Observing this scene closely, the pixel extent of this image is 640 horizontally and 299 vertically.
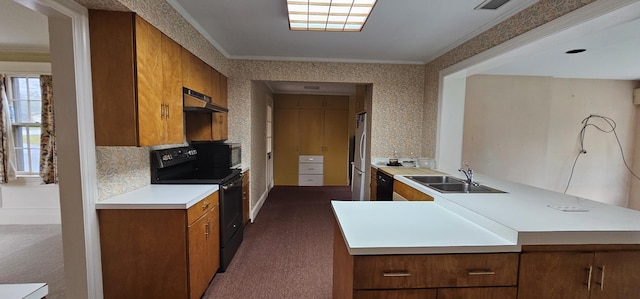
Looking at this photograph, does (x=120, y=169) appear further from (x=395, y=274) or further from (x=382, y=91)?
(x=382, y=91)

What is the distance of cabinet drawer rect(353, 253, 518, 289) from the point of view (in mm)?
1115

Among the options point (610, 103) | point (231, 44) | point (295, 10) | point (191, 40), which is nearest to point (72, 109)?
point (191, 40)

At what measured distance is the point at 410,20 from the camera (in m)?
2.39

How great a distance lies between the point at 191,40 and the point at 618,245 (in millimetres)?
3335

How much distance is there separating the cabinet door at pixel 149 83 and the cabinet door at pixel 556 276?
7.50 ft

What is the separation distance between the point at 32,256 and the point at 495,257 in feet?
13.6

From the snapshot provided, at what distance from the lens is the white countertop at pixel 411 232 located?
1.12 meters

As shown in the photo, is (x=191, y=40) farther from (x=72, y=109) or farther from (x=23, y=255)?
(x=23, y=255)

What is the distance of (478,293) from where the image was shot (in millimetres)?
1165

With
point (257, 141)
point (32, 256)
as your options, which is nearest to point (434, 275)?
point (257, 141)

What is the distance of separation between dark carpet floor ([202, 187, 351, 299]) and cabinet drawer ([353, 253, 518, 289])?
1.19 metres

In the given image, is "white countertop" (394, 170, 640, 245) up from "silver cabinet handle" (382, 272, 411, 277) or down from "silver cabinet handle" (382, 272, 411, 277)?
up

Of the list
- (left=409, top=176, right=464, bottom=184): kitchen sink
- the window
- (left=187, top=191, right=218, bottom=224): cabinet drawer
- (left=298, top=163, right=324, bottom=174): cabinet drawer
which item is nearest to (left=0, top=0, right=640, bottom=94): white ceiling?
the window

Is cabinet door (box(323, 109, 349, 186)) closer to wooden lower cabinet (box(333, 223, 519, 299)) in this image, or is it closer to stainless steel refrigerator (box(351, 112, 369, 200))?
stainless steel refrigerator (box(351, 112, 369, 200))
